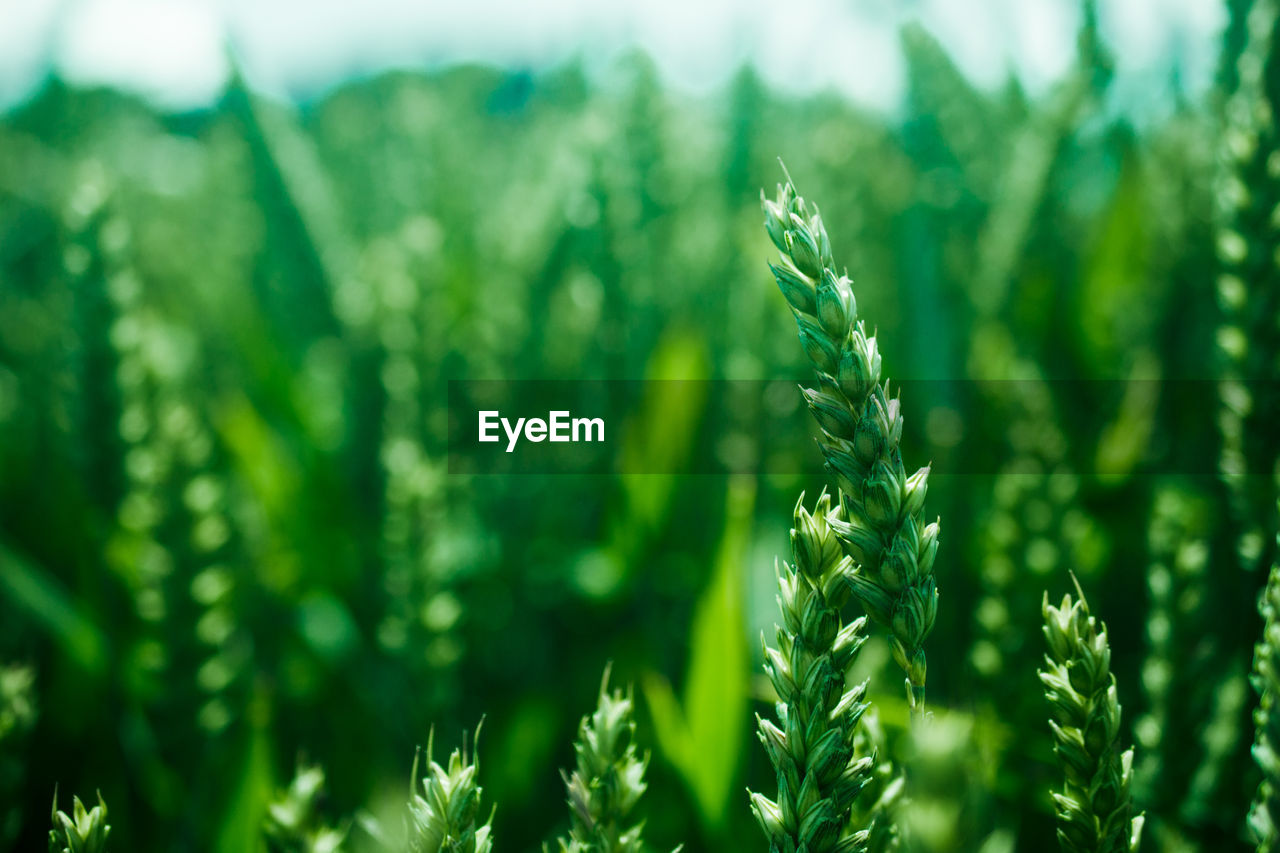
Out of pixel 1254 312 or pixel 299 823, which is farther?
pixel 1254 312

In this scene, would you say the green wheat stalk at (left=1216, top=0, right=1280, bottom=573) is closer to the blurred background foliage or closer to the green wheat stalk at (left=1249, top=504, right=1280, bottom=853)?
the blurred background foliage

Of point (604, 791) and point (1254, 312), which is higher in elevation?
point (1254, 312)

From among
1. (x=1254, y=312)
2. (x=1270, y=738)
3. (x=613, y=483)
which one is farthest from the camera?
(x=613, y=483)

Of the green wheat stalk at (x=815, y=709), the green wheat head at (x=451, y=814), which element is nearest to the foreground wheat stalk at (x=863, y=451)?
the green wheat stalk at (x=815, y=709)

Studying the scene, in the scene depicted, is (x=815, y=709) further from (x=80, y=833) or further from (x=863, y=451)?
(x=80, y=833)

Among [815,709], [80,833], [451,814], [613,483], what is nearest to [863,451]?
[815,709]

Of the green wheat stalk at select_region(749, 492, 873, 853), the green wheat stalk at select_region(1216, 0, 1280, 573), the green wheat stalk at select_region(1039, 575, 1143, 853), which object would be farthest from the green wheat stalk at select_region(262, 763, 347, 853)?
the green wheat stalk at select_region(1216, 0, 1280, 573)

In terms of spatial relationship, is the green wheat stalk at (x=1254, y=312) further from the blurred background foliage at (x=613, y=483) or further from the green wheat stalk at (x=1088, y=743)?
the green wheat stalk at (x=1088, y=743)
